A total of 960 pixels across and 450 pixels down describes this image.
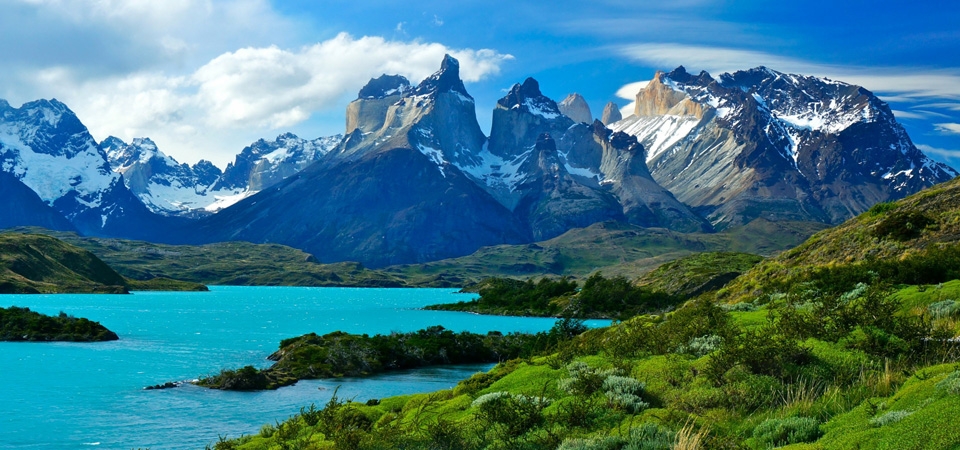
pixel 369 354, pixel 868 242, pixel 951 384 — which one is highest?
pixel 868 242

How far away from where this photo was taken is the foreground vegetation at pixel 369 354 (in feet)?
222

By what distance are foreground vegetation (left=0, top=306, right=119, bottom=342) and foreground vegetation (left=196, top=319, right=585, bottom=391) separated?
34275mm

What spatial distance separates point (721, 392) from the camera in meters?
19.2

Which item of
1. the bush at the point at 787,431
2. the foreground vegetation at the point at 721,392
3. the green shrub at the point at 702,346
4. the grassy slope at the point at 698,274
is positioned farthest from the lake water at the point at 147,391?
the grassy slope at the point at 698,274

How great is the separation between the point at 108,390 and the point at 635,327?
5304 cm

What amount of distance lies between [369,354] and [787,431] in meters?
71.0

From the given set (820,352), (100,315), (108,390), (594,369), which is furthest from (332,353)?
(100,315)

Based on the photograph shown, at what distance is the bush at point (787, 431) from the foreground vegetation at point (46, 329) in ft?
350

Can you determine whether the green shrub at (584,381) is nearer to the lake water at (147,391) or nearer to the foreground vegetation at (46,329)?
the lake water at (147,391)

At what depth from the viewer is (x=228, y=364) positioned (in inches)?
3268

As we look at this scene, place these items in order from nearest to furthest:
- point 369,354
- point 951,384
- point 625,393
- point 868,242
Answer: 1. point 951,384
2. point 625,393
3. point 868,242
4. point 369,354

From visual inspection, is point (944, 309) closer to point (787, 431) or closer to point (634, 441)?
point (787, 431)

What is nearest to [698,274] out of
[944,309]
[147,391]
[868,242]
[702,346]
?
[868,242]

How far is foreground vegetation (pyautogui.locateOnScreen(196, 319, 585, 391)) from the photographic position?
67.7 metres
